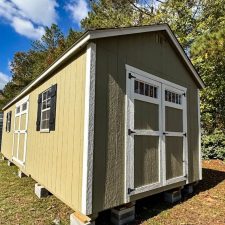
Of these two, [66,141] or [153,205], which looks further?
[153,205]

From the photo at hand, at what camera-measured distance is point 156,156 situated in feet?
15.3

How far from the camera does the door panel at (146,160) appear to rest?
13.7ft

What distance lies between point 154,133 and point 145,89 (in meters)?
0.89

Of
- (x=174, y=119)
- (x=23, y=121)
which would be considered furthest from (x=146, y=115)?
(x=23, y=121)

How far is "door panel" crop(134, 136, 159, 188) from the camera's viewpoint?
418 centimetres

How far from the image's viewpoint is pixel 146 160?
440cm

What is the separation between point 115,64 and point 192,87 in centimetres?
307

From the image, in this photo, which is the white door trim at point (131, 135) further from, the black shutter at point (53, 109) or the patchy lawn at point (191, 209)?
the black shutter at point (53, 109)

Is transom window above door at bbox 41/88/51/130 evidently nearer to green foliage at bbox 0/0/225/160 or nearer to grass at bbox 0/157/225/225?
grass at bbox 0/157/225/225

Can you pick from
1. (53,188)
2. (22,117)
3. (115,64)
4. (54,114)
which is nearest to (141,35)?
(115,64)

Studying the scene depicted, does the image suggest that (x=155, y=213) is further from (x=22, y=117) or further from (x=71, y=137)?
(x=22, y=117)

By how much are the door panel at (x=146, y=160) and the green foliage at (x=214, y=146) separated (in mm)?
6351

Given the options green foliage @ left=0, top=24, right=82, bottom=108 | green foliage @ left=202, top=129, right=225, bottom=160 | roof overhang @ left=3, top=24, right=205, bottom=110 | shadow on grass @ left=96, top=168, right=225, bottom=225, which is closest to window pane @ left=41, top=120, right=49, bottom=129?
roof overhang @ left=3, top=24, right=205, bottom=110

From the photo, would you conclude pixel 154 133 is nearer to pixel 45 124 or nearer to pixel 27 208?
pixel 45 124
